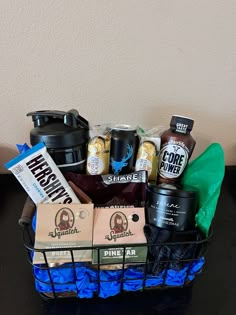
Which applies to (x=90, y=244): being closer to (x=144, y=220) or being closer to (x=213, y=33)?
(x=144, y=220)

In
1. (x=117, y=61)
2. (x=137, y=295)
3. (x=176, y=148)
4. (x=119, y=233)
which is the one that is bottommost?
(x=137, y=295)

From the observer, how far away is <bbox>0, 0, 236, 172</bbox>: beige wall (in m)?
0.56

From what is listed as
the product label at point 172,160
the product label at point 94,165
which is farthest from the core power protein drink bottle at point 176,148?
the product label at point 94,165

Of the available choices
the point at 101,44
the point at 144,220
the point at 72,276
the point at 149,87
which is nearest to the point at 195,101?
the point at 149,87

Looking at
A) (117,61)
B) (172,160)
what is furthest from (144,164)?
(117,61)

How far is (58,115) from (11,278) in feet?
1.02

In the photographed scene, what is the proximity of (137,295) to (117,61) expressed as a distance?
0.49m

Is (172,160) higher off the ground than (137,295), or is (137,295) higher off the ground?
(172,160)

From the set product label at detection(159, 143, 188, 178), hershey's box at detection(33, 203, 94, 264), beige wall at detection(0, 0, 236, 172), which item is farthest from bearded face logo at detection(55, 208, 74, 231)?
beige wall at detection(0, 0, 236, 172)

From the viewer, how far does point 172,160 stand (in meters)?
0.51

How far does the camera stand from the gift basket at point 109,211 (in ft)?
1.32

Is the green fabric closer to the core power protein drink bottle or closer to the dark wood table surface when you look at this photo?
the core power protein drink bottle

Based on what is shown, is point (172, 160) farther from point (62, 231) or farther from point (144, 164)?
point (62, 231)

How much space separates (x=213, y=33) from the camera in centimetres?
59
